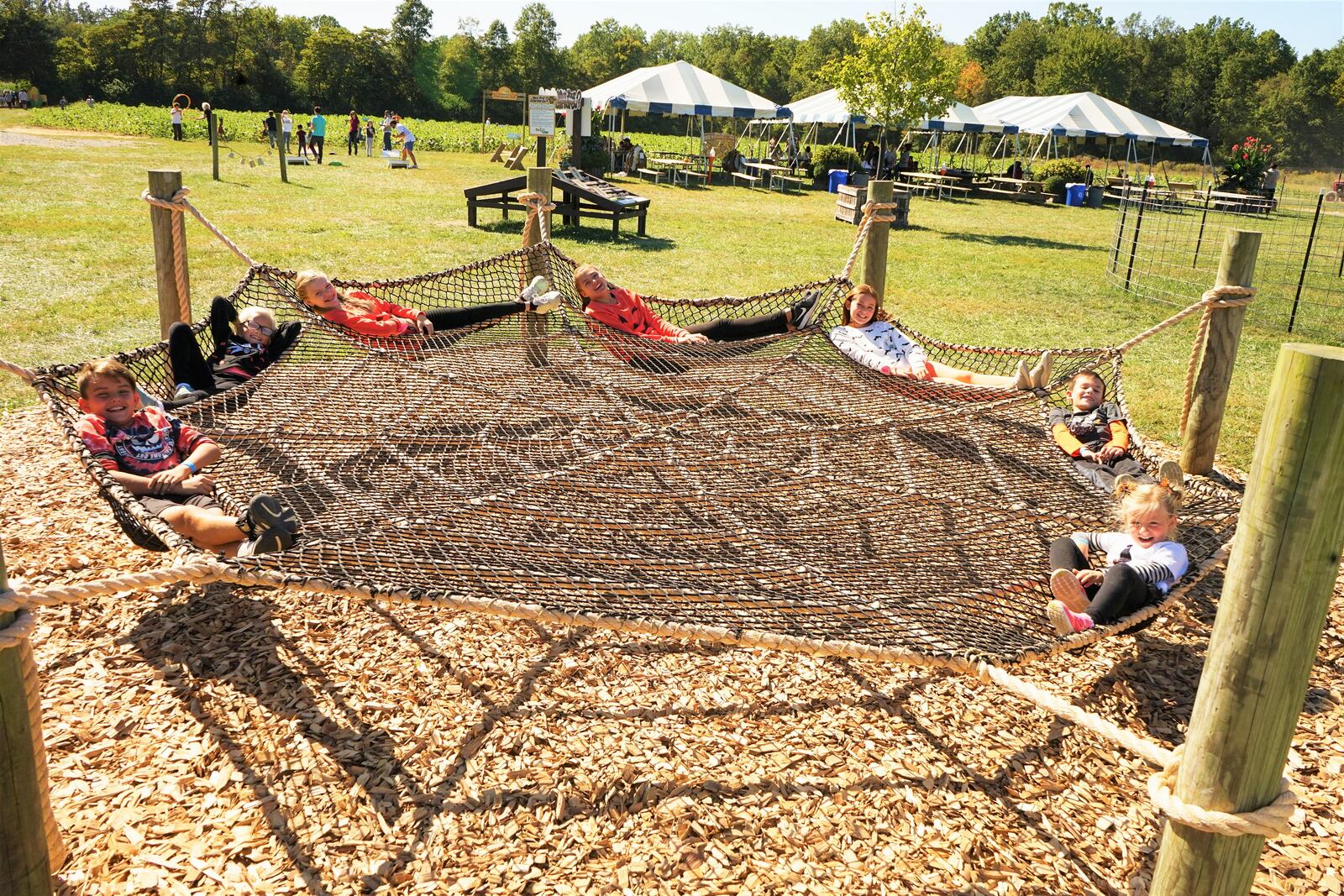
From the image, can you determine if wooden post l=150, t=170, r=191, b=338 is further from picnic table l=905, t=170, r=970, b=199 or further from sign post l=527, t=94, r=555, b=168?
picnic table l=905, t=170, r=970, b=199

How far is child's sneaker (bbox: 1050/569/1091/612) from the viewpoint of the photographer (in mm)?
2904

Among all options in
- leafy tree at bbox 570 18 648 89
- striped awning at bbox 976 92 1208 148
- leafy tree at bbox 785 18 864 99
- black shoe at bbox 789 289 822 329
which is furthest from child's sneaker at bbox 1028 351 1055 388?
leafy tree at bbox 570 18 648 89

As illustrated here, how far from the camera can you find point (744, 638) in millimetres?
2279

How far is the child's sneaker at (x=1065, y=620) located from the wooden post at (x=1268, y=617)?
3.58 feet

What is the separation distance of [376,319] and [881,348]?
2.89 metres

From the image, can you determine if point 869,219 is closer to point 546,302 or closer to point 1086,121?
point 546,302

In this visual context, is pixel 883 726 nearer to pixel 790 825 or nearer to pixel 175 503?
pixel 790 825

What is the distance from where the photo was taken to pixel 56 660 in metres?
3.05

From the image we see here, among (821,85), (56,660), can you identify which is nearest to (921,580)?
(56,660)

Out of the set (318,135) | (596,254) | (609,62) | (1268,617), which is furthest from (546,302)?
(609,62)

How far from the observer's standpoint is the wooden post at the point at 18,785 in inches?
66.5

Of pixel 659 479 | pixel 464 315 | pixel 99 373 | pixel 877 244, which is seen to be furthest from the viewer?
pixel 877 244

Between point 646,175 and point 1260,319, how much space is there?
14332 mm

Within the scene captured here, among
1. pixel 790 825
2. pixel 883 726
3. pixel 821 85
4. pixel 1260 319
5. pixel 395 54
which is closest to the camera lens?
pixel 790 825
